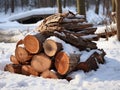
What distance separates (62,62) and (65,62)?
0.07 m

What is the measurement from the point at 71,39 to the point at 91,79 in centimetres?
115

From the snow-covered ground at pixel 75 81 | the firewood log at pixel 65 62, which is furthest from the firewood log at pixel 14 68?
the firewood log at pixel 65 62

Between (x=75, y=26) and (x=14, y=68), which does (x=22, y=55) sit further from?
(x=75, y=26)

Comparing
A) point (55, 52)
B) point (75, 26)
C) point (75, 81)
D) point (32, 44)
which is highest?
point (75, 26)

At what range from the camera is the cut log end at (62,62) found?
602cm

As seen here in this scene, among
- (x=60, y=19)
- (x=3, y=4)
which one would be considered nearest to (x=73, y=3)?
(x=3, y=4)

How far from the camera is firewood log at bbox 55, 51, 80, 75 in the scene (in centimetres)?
601

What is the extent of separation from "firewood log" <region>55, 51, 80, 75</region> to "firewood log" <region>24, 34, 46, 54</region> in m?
0.48

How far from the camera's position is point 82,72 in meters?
6.16

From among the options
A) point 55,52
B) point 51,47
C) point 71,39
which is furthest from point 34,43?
point 71,39

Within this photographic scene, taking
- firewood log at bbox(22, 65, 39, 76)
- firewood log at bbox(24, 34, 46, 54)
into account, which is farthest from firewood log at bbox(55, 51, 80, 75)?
firewood log at bbox(22, 65, 39, 76)

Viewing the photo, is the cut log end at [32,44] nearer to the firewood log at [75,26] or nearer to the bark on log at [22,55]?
the bark on log at [22,55]

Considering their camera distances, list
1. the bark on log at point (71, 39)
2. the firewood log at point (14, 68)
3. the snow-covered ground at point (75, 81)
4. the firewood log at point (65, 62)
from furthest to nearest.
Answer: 1. the firewood log at point (14, 68)
2. the bark on log at point (71, 39)
3. the firewood log at point (65, 62)
4. the snow-covered ground at point (75, 81)

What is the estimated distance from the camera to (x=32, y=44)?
6.39m
